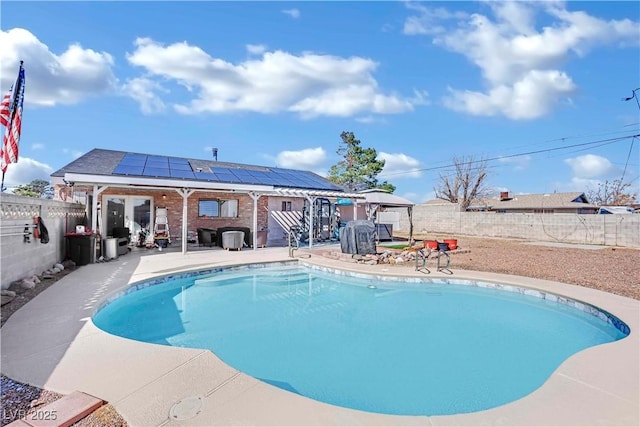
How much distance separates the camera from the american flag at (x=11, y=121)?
6543 mm

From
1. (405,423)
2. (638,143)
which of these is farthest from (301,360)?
(638,143)

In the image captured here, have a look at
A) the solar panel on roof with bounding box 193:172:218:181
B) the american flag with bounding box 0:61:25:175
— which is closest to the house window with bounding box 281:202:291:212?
the solar panel on roof with bounding box 193:172:218:181

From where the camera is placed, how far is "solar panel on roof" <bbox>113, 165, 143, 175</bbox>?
1281 cm

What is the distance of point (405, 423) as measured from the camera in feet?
8.09

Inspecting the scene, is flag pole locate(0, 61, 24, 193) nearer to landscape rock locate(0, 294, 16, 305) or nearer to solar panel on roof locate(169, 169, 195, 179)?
landscape rock locate(0, 294, 16, 305)

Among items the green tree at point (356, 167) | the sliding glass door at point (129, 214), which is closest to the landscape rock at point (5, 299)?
the sliding glass door at point (129, 214)

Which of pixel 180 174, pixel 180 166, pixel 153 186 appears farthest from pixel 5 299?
pixel 180 166

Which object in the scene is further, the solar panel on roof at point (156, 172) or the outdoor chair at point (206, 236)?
the outdoor chair at point (206, 236)

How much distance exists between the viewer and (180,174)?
15.0m

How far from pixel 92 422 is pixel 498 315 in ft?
22.9

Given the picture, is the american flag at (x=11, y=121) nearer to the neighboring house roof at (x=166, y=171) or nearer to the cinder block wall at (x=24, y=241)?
the cinder block wall at (x=24, y=241)

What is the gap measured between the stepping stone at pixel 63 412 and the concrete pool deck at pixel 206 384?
0.13m

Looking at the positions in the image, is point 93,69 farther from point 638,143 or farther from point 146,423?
point 638,143

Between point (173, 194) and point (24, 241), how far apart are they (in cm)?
908
